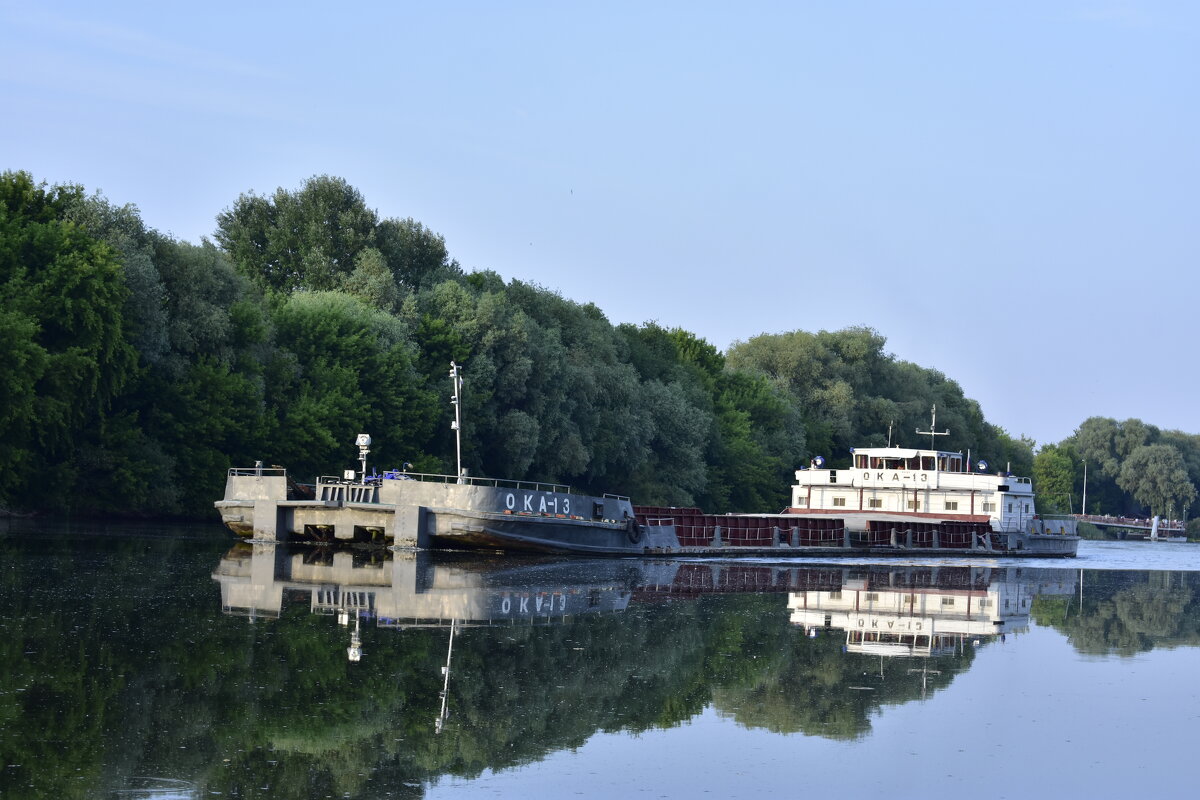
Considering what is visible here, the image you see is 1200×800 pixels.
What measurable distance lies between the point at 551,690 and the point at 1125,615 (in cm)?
1753

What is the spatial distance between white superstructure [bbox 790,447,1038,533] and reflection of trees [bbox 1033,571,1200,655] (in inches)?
464

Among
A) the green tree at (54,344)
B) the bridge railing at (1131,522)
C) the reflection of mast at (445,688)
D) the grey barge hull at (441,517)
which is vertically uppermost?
the green tree at (54,344)

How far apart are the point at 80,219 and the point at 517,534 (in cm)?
2042

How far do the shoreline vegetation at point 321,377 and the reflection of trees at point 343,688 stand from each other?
843 inches

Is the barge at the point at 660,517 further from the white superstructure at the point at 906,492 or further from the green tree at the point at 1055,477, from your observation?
the green tree at the point at 1055,477

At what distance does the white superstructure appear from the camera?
5497 centimetres

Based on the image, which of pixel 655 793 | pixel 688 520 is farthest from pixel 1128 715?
pixel 688 520

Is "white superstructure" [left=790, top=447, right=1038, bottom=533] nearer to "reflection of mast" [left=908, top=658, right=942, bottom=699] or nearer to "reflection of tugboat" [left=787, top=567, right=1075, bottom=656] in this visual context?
"reflection of tugboat" [left=787, top=567, right=1075, bottom=656]

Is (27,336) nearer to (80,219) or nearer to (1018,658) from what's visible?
(80,219)

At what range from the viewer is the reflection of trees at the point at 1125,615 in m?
24.3

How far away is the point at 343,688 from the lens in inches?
620

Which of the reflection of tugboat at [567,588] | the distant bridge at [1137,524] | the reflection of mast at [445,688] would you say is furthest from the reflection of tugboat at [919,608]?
the distant bridge at [1137,524]

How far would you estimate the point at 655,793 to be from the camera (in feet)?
38.9

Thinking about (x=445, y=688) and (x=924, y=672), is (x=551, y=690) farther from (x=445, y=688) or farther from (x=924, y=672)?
(x=924, y=672)
